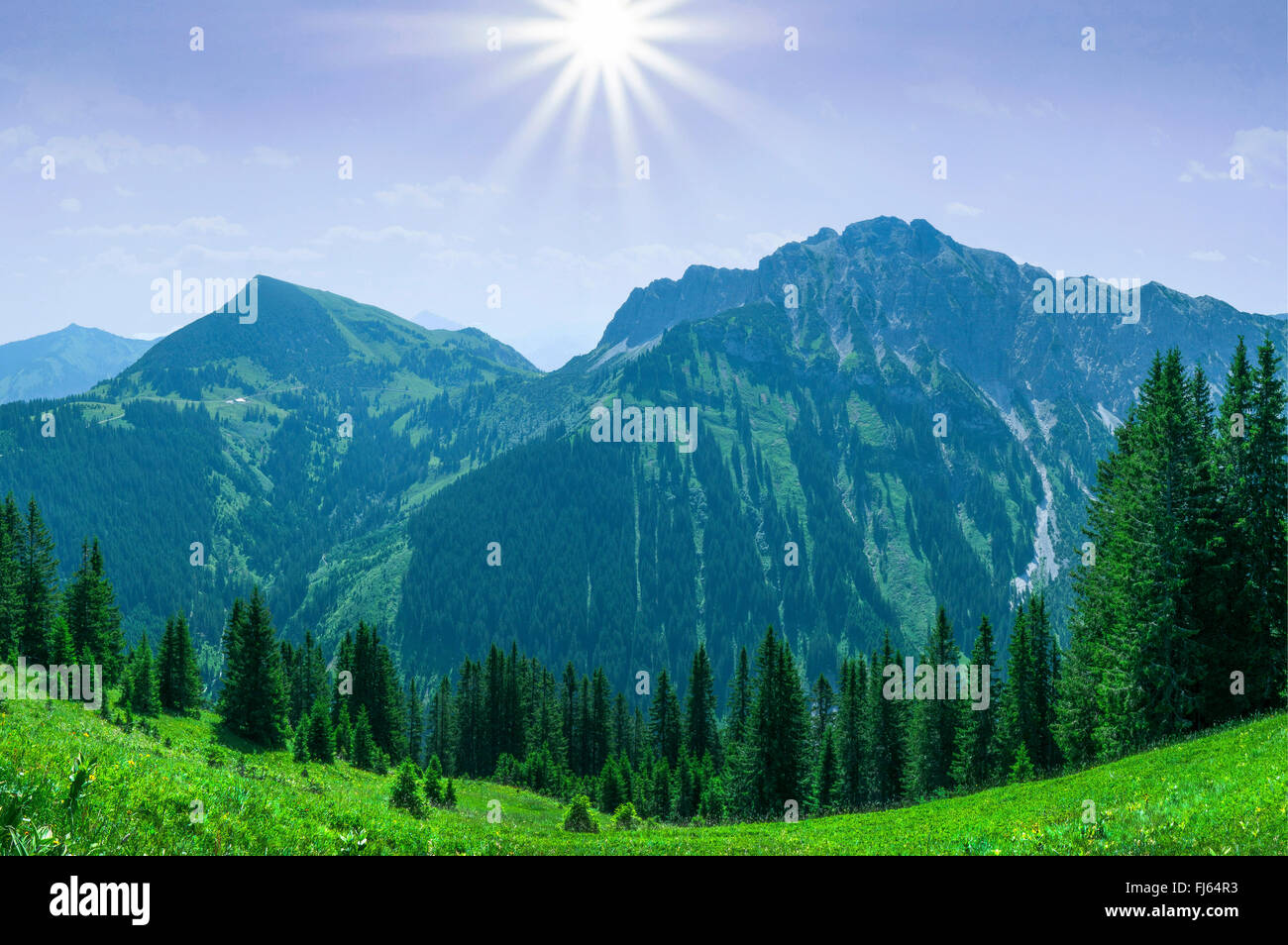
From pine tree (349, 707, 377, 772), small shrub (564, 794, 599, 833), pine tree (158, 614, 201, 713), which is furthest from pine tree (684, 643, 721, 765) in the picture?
pine tree (158, 614, 201, 713)

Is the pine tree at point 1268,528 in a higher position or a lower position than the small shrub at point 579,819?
higher

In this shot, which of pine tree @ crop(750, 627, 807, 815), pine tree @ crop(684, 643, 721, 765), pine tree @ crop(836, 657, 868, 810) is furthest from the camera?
pine tree @ crop(684, 643, 721, 765)

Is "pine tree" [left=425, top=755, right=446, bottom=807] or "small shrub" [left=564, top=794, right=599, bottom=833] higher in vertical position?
"pine tree" [left=425, top=755, right=446, bottom=807]

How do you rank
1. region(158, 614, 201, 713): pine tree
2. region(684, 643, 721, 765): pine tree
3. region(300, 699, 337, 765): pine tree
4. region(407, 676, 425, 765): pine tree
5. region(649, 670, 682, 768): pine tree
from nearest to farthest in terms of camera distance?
region(300, 699, 337, 765): pine tree, region(158, 614, 201, 713): pine tree, region(684, 643, 721, 765): pine tree, region(649, 670, 682, 768): pine tree, region(407, 676, 425, 765): pine tree

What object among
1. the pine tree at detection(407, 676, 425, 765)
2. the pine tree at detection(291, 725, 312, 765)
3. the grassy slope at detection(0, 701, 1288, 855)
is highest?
the grassy slope at detection(0, 701, 1288, 855)

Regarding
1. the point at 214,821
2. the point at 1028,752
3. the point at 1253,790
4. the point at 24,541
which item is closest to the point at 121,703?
the point at 24,541

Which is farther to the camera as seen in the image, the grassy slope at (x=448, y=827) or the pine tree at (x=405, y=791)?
the pine tree at (x=405, y=791)

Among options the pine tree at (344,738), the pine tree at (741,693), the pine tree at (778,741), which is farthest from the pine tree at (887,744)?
the pine tree at (344,738)

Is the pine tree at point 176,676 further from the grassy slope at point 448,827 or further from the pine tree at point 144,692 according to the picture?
the grassy slope at point 448,827

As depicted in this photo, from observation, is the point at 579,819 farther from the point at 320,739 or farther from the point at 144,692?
the point at 144,692

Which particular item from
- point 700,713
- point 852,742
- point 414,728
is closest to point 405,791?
point 852,742

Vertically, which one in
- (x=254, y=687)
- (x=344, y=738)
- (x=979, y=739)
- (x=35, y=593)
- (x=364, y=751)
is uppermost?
(x=35, y=593)

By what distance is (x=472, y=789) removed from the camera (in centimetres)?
6291

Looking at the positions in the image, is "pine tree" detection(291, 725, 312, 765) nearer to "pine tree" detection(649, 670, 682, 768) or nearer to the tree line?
the tree line
